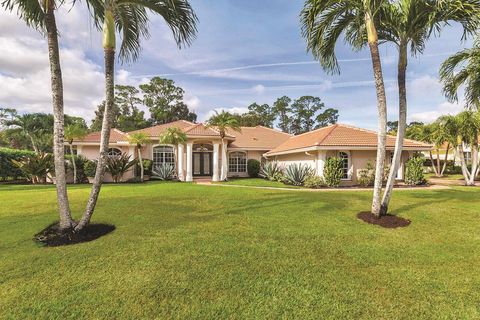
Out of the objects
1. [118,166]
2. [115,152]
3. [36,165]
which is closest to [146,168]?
[118,166]

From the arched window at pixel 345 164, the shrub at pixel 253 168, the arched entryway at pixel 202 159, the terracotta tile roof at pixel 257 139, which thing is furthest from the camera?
the terracotta tile roof at pixel 257 139

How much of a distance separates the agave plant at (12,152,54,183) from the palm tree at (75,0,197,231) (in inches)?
609

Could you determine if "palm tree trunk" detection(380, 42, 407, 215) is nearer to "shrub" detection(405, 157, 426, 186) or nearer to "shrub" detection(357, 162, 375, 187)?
"shrub" detection(357, 162, 375, 187)

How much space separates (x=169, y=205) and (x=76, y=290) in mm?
5983

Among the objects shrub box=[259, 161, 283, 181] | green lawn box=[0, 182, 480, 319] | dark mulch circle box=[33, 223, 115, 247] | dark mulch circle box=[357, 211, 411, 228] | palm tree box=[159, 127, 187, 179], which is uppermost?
palm tree box=[159, 127, 187, 179]

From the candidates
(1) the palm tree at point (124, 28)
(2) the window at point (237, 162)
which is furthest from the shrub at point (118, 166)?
(1) the palm tree at point (124, 28)

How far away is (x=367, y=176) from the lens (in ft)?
60.9

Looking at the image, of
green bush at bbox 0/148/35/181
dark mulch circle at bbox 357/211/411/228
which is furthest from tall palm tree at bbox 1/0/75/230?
green bush at bbox 0/148/35/181

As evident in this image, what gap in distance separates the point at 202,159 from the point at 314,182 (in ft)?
42.3

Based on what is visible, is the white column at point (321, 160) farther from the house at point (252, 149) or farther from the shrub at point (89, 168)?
the shrub at point (89, 168)

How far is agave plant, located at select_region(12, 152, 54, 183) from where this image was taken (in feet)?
63.8

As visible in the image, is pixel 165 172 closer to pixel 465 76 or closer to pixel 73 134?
pixel 73 134

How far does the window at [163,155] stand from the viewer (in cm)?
2516

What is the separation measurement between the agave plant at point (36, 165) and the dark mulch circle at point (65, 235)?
15591 mm
